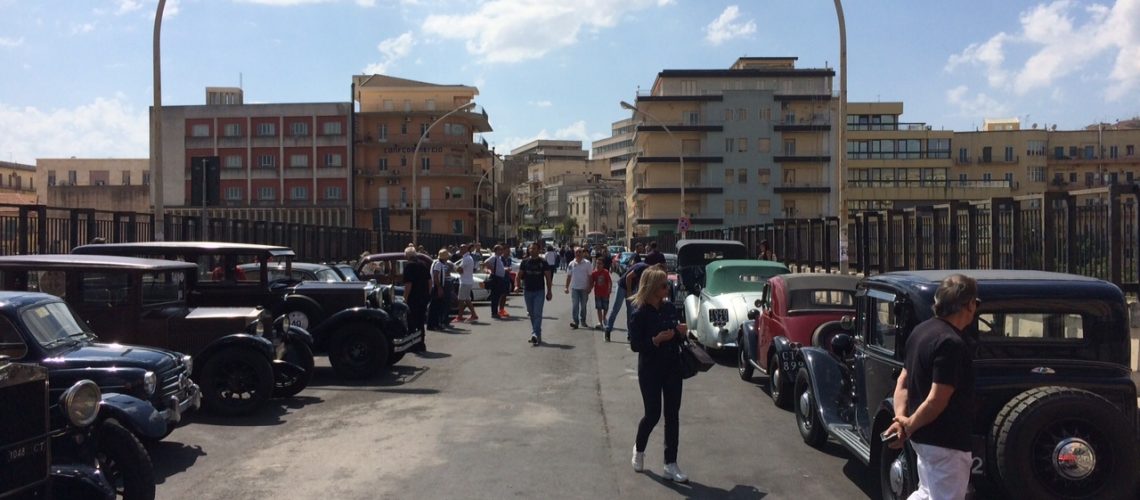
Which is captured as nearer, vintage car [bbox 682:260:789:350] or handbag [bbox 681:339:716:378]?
handbag [bbox 681:339:716:378]

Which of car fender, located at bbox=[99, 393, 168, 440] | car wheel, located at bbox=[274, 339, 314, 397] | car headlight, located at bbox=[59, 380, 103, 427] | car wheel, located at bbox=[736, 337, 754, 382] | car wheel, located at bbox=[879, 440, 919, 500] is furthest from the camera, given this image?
car wheel, located at bbox=[736, 337, 754, 382]

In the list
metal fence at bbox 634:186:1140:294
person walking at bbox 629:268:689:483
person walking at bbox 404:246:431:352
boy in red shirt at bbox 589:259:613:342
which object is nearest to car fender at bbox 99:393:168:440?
person walking at bbox 629:268:689:483

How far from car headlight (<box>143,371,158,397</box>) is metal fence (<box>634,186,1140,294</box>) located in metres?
10.7

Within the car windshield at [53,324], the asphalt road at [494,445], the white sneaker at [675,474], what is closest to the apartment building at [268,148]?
the asphalt road at [494,445]

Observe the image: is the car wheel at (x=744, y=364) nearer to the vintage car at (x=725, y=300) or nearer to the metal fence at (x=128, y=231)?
the vintage car at (x=725, y=300)

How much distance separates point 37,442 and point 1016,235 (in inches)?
503

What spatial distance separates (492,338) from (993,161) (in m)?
73.2

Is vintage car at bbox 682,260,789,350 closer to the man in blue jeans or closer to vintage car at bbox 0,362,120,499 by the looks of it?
the man in blue jeans

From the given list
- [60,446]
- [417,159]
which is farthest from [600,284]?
[417,159]

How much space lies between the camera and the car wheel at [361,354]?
1302 cm

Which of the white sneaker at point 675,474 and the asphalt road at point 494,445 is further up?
the white sneaker at point 675,474

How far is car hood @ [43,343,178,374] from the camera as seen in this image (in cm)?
748

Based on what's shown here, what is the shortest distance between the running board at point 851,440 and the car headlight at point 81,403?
198 inches

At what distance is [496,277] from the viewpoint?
22.9 meters
